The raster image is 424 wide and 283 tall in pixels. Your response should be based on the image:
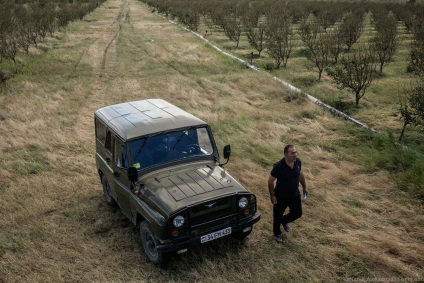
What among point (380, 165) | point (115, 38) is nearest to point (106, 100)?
point (380, 165)

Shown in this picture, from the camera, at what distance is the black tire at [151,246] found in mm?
5375

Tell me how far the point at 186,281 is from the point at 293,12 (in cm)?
3851

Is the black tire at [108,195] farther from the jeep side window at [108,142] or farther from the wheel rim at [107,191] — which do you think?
the jeep side window at [108,142]

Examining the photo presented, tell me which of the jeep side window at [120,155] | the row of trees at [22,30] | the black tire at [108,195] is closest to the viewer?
the jeep side window at [120,155]

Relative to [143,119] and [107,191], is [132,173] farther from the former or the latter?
[107,191]

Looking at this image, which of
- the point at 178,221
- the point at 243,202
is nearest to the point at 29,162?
the point at 178,221

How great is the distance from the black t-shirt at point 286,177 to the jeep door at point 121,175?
2.33 m

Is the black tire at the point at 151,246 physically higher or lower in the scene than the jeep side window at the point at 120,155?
lower

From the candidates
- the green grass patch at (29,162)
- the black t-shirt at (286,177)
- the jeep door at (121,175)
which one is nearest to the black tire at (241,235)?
the black t-shirt at (286,177)

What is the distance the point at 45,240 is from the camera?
21.0 ft

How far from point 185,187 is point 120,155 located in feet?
4.55

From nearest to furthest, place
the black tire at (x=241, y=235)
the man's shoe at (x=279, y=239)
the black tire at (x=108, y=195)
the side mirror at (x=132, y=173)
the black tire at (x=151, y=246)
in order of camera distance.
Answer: the black tire at (x=151, y=246)
the side mirror at (x=132, y=173)
the black tire at (x=241, y=235)
the man's shoe at (x=279, y=239)
the black tire at (x=108, y=195)

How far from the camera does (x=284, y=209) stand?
5.98 m

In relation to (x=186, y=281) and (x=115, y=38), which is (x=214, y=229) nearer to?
(x=186, y=281)
